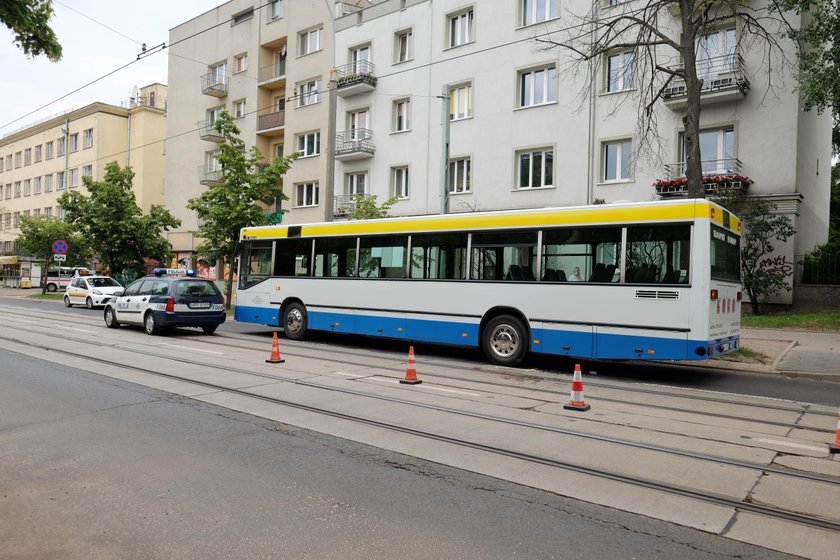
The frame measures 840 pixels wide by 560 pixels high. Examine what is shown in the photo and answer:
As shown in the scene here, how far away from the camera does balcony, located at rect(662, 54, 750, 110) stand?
19.9m

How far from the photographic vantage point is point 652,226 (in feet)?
32.4

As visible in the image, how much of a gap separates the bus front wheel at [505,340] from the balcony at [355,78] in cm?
2163

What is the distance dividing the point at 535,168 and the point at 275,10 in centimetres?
2126

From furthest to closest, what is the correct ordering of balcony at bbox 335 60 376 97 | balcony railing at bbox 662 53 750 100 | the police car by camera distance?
balcony at bbox 335 60 376 97 → balcony railing at bbox 662 53 750 100 → the police car

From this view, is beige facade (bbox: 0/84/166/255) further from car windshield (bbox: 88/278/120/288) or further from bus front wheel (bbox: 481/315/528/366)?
bus front wheel (bbox: 481/315/528/366)

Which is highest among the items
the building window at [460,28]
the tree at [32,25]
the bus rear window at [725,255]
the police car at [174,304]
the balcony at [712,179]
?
the building window at [460,28]

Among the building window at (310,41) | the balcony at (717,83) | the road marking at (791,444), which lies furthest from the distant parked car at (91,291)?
the road marking at (791,444)

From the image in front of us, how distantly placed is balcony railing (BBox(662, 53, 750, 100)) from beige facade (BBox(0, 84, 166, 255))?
143 feet

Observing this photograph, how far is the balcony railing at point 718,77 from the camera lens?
19.8 meters

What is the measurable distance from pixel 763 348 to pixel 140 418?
1276cm

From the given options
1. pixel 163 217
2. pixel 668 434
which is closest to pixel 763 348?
pixel 668 434

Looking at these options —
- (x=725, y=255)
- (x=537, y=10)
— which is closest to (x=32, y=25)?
(x=725, y=255)

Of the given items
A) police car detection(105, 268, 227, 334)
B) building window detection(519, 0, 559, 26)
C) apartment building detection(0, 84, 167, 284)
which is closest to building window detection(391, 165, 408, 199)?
building window detection(519, 0, 559, 26)

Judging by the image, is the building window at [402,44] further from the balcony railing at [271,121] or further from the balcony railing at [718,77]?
the balcony railing at [718,77]
